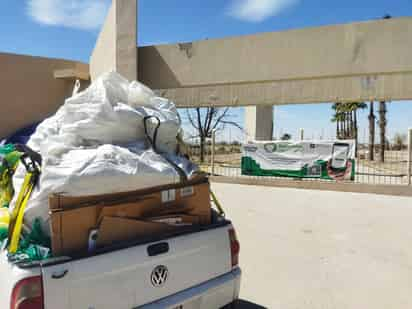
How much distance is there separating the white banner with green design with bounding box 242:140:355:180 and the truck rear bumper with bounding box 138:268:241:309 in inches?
313

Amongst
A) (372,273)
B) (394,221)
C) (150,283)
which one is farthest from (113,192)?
(394,221)

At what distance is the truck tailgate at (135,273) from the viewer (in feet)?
5.27

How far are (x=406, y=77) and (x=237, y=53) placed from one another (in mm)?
4687

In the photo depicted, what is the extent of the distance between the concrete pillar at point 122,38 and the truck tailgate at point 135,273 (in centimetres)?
933

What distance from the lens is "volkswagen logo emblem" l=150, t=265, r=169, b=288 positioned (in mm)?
1906

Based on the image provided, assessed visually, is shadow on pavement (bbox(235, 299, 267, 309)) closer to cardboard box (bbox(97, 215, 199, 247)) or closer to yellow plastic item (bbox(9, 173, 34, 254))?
cardboard box (bbox(97, 215, 199, 247))

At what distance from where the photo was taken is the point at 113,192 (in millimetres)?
1898

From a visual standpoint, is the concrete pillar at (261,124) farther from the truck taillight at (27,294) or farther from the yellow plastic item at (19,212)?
the truck taillight at (27,294)

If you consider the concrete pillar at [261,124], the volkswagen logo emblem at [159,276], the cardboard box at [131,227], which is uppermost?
the concrete pillar at [261,124]

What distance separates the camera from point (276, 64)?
31.1ft

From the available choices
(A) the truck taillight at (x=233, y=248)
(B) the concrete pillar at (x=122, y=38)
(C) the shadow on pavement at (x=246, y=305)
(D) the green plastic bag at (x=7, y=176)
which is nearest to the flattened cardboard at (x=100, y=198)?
(A) the truck taillight at (x=233, y=248)

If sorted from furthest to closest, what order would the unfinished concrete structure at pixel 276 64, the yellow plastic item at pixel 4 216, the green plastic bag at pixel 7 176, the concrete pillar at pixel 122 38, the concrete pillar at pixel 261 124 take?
the concrete pillar at pixel 261 124 → the concrete pillar at pixel 122 38 → the unfinished concrete structure at pixel 276 64 → the green plastic bag at pixel 7 176 → the yellow plastic item at pixel 4 216

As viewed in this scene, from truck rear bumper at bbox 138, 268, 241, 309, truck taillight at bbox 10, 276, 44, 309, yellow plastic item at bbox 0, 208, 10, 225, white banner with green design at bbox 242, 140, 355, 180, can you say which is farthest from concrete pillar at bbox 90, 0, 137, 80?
truck taillight at bbox 10, 276, 44, 309

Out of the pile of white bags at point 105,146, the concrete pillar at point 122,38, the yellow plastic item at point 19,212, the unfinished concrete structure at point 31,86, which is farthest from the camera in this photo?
the unfinished concrete structure at point 31,86
